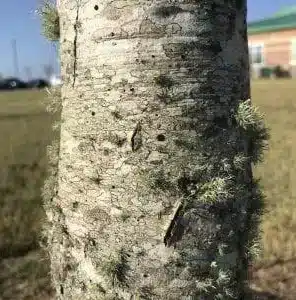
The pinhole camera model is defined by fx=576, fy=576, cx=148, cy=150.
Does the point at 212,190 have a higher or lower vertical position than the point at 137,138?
Result: lower

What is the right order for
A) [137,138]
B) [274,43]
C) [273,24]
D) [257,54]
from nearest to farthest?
[137,138]
[274,43]
[273,24]
[257,54]

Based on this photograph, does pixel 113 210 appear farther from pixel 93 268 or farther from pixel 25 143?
pixel 25 143

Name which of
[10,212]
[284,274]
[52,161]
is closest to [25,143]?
[10,212]

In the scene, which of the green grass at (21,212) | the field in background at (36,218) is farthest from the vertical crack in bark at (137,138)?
the green grass at (21,212)

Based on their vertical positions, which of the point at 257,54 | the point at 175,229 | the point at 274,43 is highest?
the point at 274,43

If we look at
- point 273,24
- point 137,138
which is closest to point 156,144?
point 137,138

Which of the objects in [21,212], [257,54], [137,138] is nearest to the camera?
[137,138]

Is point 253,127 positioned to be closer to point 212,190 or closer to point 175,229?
point 212,190

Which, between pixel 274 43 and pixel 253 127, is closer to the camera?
pixel 253 127
